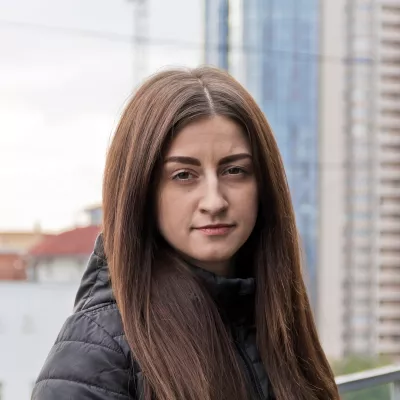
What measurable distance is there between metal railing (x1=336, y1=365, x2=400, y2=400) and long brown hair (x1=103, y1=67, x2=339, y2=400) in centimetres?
63

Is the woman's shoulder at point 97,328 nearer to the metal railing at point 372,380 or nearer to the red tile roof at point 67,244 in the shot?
the metal railing at point 372,380

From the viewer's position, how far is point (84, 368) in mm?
632

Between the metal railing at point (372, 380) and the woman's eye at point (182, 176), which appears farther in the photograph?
the metal railing at point (372, 380)

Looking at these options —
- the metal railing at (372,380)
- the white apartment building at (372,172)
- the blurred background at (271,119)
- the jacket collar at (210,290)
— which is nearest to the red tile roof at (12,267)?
the blurred background at (271,119)

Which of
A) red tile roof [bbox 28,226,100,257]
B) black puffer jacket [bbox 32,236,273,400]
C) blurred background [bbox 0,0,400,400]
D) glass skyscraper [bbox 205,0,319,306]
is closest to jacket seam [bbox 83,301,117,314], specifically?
black puffer jacket [bbox 32,236,273,400]

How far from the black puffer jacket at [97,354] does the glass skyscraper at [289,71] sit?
959 cm

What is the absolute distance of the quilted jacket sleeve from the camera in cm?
62

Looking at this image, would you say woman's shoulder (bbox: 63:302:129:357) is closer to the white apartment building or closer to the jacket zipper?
the jacket zipper

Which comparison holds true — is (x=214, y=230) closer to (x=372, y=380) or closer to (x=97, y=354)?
(x=97, y=354)

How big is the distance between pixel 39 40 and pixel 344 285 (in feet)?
21.4

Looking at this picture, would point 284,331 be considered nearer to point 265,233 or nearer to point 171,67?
point 265,233

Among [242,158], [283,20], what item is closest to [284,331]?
[242,158]

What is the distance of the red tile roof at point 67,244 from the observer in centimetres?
833

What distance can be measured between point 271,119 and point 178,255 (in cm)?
982
